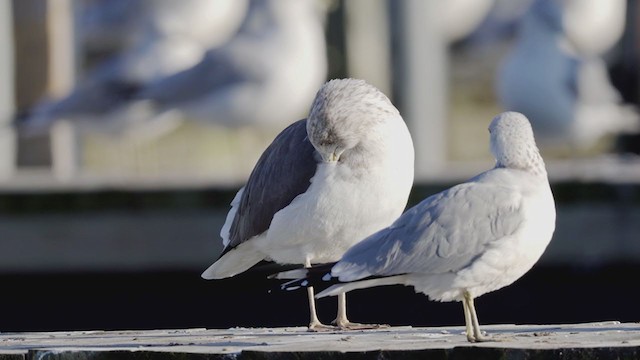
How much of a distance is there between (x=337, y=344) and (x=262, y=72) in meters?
5.96

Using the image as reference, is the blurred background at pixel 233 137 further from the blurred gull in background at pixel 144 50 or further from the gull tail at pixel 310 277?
the gull tail at pixel 310 277

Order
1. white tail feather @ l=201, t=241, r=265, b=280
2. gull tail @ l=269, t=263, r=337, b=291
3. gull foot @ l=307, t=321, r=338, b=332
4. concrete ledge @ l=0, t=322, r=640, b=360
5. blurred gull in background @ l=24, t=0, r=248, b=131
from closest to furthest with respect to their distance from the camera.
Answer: concrete ledge @ l=0, t=322, r=640, b=360 → gull tail @ l=269, t=263, r=337, b=291 → gull foot @ l=307, t=321, r=338, b=332 → white tail feather @ l=201, t=241, r=265, b=280 → blurred gull in background @ l=24, t=0, r=248, b=131

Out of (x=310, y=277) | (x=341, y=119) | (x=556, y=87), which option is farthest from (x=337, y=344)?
(x=556, y=87)

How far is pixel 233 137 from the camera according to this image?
12.6 metres

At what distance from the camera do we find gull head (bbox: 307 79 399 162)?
15.9 ft

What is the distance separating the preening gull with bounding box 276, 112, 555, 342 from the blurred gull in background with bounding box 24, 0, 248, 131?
613cm

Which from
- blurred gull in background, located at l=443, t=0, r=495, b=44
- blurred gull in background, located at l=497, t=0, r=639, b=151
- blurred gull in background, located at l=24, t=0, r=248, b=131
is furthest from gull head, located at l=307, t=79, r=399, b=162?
blurred gull in background, located at l=443, t=0, r=495, b=44

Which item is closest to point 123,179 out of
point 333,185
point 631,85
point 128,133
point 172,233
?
point 172,233

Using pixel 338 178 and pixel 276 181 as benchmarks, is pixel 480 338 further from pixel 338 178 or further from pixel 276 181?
pixel 276 181

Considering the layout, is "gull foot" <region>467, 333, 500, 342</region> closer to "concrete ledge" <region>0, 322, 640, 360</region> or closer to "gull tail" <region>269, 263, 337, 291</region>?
"concrete ledge" <region>0, 322, 640, 360</region>

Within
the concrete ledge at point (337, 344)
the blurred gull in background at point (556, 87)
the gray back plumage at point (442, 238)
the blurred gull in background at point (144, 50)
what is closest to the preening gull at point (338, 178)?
the concrete ledge at point (337, 344)

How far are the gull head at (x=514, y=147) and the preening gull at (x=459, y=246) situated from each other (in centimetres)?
11

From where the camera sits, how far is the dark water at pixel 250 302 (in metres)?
7.66

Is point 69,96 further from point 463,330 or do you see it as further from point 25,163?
point 463,330
